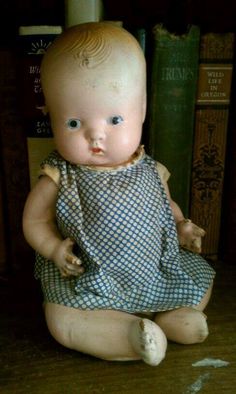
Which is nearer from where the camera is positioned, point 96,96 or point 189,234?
point 96,96

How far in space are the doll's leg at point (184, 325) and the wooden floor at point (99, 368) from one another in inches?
0.7

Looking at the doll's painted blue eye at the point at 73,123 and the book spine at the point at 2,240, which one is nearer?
the doll's painted blue eye at the point at 73,123

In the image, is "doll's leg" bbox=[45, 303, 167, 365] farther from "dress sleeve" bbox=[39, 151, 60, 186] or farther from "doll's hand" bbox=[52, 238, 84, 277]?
"dress sleeve" bbox=[39, 151, 60, 186]

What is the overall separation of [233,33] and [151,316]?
50cm

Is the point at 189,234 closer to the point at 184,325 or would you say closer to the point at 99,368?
the point at 184,325

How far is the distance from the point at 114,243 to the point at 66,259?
0.07 m

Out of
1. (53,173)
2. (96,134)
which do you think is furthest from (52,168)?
(96,134)

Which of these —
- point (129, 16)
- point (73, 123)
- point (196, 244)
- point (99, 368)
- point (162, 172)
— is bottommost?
point (99, 368)

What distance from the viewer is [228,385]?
0.65 metres

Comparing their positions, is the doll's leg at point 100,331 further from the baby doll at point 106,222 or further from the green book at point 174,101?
the green book at point 174,101

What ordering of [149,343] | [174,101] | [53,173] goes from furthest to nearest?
1. [174,101]
2. [53,173]
3. [149,343]

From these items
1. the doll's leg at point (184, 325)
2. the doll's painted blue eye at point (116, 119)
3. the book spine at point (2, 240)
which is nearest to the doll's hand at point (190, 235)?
the doll's leg at point (184, 325)

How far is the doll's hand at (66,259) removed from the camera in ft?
2.33

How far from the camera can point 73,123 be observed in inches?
27.1
